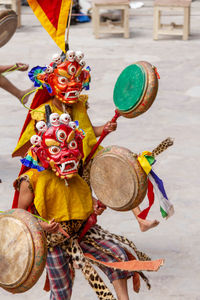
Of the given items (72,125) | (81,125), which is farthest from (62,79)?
(72,125)

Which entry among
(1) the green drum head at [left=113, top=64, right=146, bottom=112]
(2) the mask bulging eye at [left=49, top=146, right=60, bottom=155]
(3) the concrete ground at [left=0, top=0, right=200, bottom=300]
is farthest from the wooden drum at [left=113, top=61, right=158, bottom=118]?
(3) the concrete ground at [left=0, top=0, right=200, bottom=300]

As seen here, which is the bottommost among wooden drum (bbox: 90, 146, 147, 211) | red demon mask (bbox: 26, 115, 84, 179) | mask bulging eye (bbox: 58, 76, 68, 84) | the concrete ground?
the concrete ground

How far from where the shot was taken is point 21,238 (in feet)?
10.1

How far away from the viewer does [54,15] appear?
4.08 metres

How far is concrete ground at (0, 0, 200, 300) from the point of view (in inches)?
185

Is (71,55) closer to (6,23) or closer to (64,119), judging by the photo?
(64,119)

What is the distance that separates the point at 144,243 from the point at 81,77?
1479mm

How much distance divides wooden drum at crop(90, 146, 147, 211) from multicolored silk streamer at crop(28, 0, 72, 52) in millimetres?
852

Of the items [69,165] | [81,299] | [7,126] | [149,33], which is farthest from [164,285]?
[149,33]

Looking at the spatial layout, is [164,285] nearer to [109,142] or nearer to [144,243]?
[144,243]

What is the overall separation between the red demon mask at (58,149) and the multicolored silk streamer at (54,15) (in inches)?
27.9

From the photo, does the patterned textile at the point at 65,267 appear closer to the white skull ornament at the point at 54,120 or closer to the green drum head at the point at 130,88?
the white skull ornament at the point at 54,120

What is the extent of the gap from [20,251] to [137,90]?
125cm

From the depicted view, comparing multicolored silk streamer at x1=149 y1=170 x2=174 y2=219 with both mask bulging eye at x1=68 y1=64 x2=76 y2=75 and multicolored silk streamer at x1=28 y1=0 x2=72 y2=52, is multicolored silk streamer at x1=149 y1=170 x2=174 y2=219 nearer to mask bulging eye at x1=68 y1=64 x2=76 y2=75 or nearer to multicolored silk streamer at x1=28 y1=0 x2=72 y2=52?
mask bulging eye at x1=68 y1=64 x2=76 y2=75
